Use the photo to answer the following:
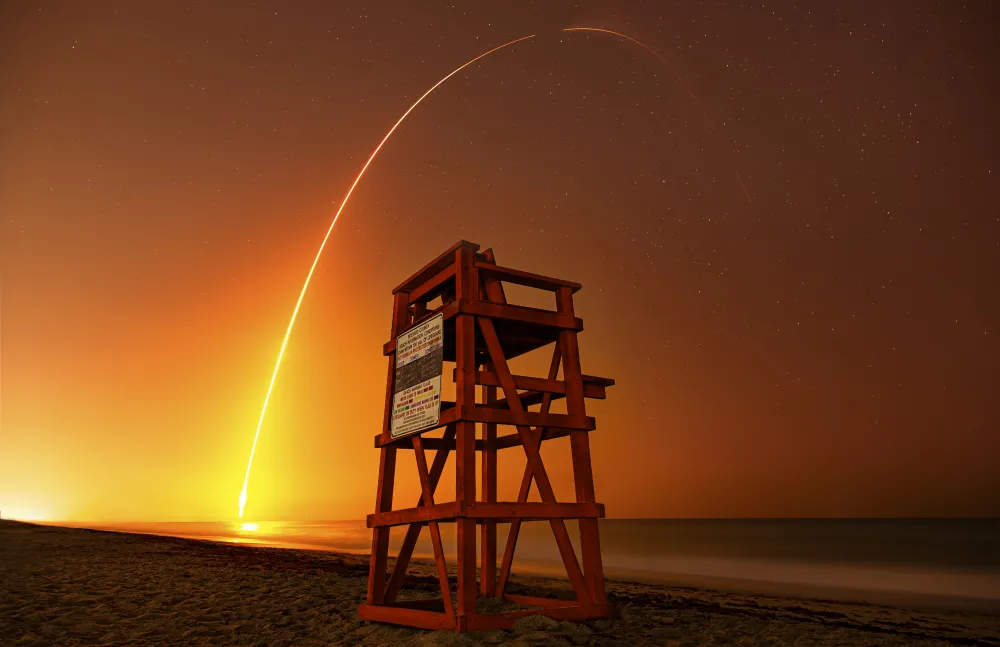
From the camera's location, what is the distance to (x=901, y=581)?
33.9 m

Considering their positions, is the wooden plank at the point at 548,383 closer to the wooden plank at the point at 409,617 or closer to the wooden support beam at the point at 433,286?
the wooden support beam at the point at 433,286

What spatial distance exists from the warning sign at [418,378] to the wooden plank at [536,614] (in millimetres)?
2218

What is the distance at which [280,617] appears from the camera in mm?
10109

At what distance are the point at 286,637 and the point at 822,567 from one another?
38849 mm

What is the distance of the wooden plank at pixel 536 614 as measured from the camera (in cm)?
772

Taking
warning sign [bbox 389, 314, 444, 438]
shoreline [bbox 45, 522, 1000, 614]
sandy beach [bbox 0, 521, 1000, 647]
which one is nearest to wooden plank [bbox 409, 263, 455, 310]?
warning sign [bbox 389, 314, 444, 438]

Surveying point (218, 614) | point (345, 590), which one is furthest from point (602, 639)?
point (345, 590)

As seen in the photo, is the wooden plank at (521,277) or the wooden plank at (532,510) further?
the wooden plank at (521,277)

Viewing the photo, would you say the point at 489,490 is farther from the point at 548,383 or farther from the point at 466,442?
the point at 466,442

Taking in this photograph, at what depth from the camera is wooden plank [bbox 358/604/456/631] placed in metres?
7.92

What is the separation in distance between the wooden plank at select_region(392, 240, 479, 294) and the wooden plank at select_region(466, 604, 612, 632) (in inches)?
169

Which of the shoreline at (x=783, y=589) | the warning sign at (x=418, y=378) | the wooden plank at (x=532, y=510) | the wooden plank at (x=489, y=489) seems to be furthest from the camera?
the shoreline at (x=783, y=589)

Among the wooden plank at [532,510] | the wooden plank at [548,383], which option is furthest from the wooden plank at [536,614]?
the wooden plank at [548,383]

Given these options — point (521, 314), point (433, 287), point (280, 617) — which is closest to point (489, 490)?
point (521, 314)
